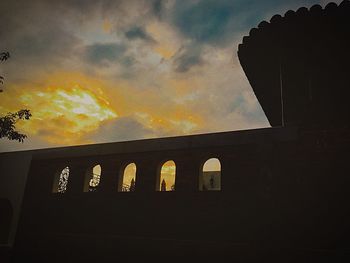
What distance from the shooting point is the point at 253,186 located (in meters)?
6.30

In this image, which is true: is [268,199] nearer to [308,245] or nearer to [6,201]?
[308,245]

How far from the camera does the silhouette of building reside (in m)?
5.71

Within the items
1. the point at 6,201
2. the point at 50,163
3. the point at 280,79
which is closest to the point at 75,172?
the point at 50,163

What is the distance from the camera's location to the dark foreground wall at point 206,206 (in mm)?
5680

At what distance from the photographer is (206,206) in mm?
6641

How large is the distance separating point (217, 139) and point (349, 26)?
354 cm

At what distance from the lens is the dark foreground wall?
5.68 m

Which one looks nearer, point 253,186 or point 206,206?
point 253,186

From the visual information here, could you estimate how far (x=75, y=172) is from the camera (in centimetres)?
861

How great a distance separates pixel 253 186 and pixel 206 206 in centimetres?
115

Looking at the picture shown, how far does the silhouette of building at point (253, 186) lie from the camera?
5715 mm

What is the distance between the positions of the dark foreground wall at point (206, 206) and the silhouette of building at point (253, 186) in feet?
0.07

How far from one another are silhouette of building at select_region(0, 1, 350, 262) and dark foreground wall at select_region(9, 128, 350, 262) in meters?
0.02

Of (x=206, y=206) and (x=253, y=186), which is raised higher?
(x=253, y=186)
